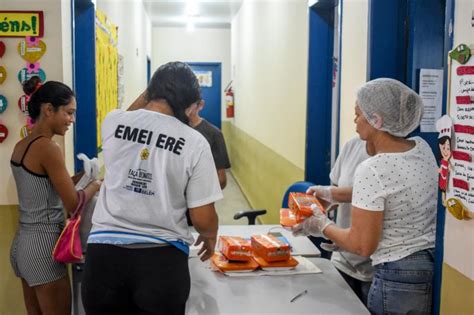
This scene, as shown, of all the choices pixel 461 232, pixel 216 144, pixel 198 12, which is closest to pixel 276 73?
pixel 216 144

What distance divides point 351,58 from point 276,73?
2.12m

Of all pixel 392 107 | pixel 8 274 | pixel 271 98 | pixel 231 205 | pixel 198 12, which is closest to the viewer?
pixel 392 107

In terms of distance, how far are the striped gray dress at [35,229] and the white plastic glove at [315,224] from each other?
3.69 feet

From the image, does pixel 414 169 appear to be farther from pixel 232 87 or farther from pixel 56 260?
pixel 232 87

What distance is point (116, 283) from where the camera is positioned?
158 centimetres

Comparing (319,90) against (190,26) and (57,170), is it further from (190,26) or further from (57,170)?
(190,26)

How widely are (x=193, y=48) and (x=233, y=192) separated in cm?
380

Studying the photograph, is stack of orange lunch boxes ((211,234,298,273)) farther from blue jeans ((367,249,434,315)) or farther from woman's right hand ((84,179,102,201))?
woman's right hand ((84,179,102,201))

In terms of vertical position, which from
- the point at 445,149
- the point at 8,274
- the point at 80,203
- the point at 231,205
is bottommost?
the point at 231,205

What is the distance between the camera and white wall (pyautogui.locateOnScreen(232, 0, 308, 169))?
3809mm

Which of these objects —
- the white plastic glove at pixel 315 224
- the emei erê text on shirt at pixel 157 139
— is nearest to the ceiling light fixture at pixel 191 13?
the white plastic glove at pixel 315 224

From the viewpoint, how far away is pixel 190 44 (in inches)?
401

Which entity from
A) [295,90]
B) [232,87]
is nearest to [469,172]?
[295,90]

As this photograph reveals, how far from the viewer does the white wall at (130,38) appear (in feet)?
16.0
